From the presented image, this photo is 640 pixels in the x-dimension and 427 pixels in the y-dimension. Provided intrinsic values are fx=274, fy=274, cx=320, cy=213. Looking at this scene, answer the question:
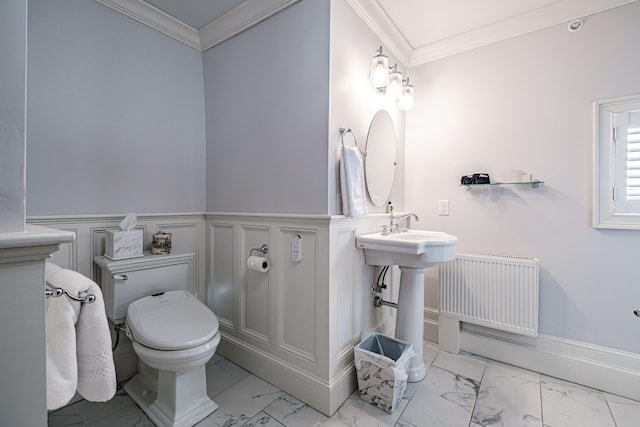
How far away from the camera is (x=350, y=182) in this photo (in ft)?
5.13

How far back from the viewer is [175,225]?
2.03 meters

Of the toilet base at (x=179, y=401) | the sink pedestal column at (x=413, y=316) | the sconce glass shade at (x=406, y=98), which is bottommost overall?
the toilet base at (x=179, y=401)

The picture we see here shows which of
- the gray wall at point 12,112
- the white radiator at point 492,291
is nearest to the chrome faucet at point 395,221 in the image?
the white radiator at point 492,291

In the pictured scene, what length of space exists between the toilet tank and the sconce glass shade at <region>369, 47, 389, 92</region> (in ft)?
5.63

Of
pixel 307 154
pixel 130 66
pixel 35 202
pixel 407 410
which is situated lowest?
pixel 407 410

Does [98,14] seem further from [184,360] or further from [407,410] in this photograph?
[407,410]

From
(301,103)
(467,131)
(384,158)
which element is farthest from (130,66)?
(467,131)

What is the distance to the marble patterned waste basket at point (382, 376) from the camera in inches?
57.9

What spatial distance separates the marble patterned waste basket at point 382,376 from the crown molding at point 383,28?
6.77 feet

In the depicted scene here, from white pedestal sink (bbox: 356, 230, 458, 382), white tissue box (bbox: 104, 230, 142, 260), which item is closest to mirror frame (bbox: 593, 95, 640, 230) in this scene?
white pedestal sink (bbox: 356, 230, 458, 382)

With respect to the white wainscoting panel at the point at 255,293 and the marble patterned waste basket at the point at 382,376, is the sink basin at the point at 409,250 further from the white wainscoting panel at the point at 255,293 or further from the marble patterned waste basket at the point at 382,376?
the white wainscoting panel at the point at 255,293

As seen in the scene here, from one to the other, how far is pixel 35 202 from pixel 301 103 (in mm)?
1542

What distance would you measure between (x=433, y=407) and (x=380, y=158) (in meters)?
1.57

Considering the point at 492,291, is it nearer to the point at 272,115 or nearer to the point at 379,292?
the point at 379,292
